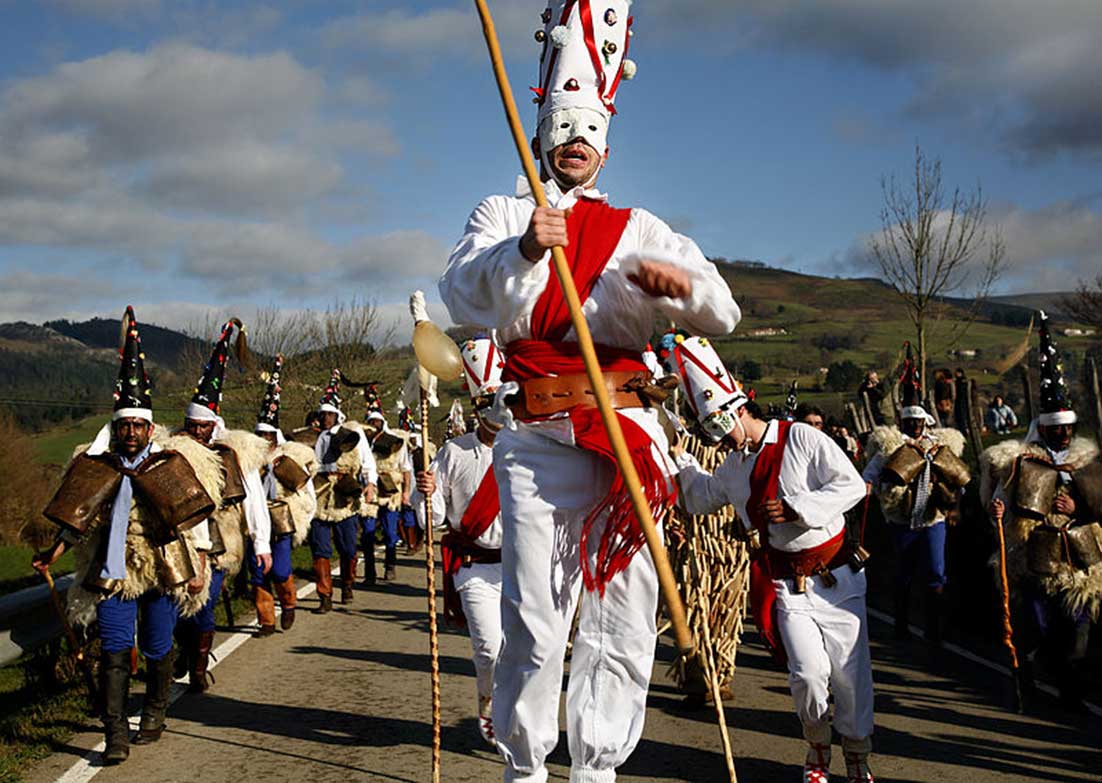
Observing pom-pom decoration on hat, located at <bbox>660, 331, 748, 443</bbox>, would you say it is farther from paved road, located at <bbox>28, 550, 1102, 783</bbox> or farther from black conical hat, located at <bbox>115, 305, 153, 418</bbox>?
black conical hat, located at <bbox>115, 305, 153, 418</bbox>

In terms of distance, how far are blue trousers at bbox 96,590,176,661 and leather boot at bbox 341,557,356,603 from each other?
6.81m

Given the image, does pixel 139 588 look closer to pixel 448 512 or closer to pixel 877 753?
pixel 448 512

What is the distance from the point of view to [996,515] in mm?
9430

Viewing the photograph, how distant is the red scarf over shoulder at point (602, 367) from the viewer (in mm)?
3914

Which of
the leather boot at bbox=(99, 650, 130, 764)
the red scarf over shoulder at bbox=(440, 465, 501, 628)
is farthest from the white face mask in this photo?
the leather boot at bbox=(99, 650, 130, 764)

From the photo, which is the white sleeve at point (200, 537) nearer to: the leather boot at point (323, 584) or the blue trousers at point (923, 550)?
the leather boot at point (323, 584)

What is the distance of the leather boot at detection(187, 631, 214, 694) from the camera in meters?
9.05

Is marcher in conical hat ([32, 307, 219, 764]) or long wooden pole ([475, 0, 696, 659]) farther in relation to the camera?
marcher in conical hat ([32, 307, 219, 764])

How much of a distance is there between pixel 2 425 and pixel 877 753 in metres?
20.3

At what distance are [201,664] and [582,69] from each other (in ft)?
20.7

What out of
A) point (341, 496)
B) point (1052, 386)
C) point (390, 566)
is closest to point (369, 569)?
point (390, 566)

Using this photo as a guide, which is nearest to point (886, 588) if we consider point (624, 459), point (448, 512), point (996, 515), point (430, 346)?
point (996, 515)

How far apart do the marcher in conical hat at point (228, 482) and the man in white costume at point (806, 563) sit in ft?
13.8

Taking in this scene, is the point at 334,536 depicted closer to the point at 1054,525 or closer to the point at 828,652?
the point at 1054,525
